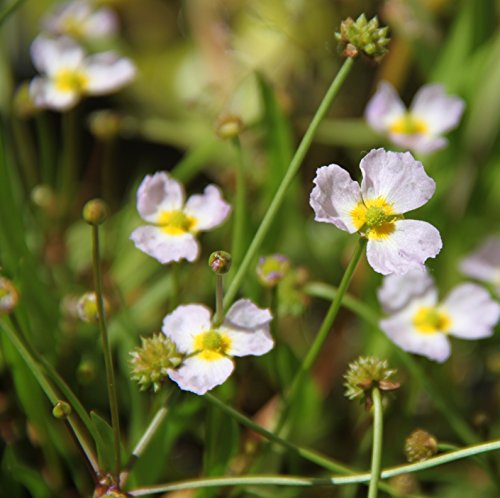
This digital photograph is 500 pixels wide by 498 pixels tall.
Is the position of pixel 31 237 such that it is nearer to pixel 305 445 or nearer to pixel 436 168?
pixel 305 445

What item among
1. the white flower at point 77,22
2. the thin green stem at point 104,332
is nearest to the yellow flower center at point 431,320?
the thin green stem at point 104,332

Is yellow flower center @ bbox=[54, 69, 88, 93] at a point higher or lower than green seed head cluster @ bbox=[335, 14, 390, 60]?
higher

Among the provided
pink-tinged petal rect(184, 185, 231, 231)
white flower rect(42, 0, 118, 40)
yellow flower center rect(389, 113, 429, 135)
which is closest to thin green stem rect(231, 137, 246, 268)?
pink-tinged petal rect(184, 185, 231, 231)

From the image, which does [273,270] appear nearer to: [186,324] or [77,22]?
[186,324]

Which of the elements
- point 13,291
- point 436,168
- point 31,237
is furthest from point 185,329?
point 436,168

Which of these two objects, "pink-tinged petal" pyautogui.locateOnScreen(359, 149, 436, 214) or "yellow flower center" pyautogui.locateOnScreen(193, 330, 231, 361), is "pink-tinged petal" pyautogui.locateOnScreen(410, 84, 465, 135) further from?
"yellow flower center" pyautogui.locateOnScreen(193, 330, 231, 361)

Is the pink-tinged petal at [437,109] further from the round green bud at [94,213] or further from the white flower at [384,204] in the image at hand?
the round green bud at [94,213]
